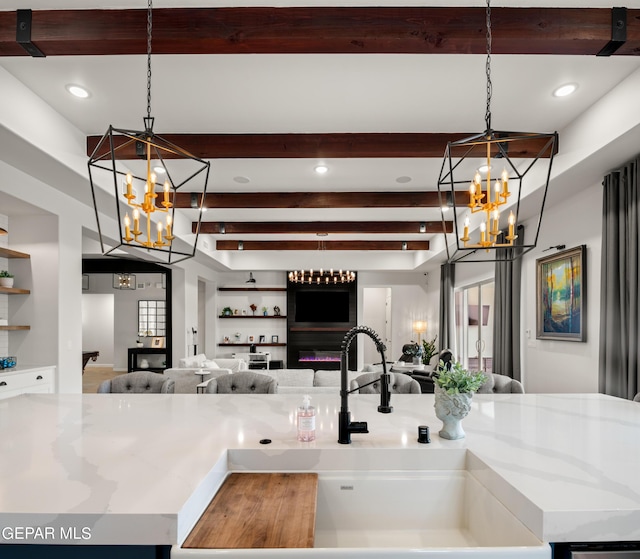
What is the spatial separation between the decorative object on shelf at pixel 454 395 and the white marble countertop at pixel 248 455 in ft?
0.18

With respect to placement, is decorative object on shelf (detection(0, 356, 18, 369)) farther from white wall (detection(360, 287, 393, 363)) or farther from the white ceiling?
white wall (detection(360, 287, 393, 363))

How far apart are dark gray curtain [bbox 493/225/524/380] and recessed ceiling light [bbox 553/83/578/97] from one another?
2327 millimetres

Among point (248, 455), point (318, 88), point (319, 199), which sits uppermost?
point (318, 88)

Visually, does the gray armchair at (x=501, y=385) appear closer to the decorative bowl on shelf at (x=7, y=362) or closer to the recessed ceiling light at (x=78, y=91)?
the recessed ceiling light at (x=78, y=91)

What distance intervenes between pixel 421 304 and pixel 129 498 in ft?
33.0

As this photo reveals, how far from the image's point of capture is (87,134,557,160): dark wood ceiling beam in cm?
357

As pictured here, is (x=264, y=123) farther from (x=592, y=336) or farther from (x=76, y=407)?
(x=592, y=336)

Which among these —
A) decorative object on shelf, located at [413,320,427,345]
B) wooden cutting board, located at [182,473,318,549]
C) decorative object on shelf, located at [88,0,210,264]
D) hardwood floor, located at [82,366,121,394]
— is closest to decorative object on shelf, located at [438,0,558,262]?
wooden cutting board, located at [182,473,318,549]

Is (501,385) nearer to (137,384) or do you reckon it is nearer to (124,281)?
(137,384)

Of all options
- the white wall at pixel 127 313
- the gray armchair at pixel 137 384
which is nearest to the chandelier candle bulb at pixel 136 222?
the gray armchair at pixel 137 384

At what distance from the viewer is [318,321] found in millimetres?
10570

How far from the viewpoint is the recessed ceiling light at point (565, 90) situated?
2.86 meters

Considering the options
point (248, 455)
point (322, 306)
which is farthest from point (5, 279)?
Answer: point (322, 306)

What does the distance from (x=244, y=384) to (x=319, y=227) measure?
12.6ft
